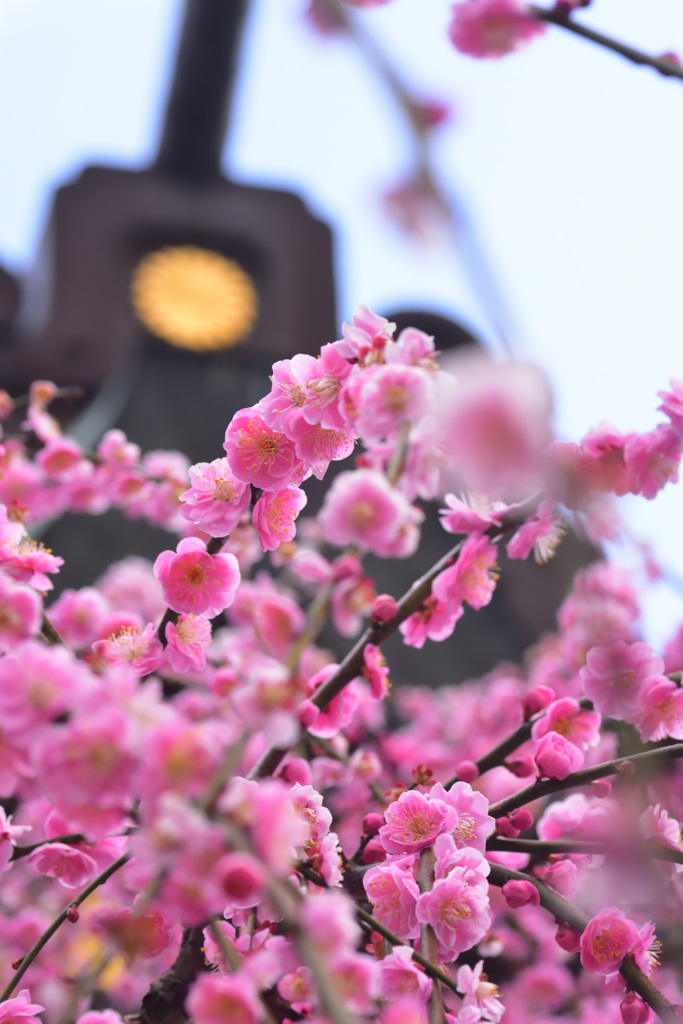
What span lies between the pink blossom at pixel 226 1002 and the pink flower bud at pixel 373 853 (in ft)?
1.15

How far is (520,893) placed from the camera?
72cm

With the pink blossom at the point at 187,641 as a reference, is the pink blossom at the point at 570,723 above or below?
below

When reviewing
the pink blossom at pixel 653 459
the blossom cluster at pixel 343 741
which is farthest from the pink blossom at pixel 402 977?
the pink blossom at pixel 653 459

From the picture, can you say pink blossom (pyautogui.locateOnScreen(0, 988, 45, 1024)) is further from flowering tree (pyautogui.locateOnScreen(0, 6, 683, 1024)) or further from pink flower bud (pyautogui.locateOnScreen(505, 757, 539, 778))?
pink flower bud (pyautogui.locateOnScreen(505, 757, 539, 778))

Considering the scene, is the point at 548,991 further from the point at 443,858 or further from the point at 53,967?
the point at 443,858

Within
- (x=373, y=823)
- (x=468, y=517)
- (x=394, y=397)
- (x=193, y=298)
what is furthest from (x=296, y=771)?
(x=193, y=298)

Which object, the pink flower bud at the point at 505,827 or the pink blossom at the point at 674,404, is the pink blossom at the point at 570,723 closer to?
the pink flower bud at the point at 505,827

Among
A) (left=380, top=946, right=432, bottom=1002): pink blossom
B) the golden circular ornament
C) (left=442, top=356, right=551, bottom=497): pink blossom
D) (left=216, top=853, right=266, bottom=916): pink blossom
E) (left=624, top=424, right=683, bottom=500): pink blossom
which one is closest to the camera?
(left=216, top=853, right=266, bottom=916): pink blossom

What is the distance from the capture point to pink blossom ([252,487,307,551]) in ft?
2.29

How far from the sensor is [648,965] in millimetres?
718

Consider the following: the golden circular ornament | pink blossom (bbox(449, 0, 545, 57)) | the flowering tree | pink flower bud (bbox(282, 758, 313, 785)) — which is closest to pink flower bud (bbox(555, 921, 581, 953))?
the flowering tree

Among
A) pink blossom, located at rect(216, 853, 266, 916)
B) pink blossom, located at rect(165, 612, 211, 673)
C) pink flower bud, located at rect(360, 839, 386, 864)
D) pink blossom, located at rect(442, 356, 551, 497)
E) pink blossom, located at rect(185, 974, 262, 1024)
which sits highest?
pink blossom, located at rect(442, 356, 551, 497)

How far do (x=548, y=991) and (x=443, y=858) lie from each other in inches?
36.5

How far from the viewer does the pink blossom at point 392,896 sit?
663mm
